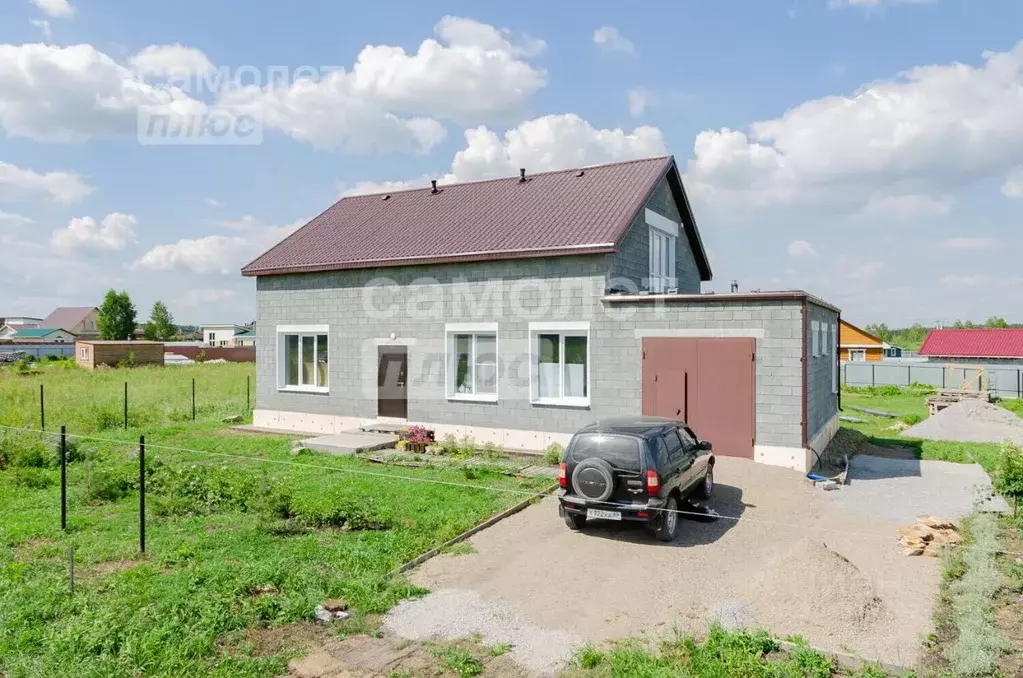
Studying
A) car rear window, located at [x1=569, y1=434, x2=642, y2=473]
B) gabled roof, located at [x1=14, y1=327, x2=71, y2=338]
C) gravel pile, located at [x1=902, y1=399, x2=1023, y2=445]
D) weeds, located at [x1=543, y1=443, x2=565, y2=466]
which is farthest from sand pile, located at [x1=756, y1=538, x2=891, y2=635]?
gabled roof, located at [x1=14, y1=327, x2=71, y2=338]

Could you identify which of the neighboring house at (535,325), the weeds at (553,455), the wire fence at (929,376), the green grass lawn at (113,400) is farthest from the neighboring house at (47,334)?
the weeds at (553,455)

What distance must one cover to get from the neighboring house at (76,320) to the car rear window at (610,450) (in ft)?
384

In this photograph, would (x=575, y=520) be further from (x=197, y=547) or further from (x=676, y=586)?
(x=197, y=547)

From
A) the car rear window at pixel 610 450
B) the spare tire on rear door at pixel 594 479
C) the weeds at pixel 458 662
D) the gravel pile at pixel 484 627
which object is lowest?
the gravel pile at pixel 484 627

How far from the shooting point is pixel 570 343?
16375mm

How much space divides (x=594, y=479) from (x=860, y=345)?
49.5 meters

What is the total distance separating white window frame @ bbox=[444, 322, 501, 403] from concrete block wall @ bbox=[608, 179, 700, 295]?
11.5 ft

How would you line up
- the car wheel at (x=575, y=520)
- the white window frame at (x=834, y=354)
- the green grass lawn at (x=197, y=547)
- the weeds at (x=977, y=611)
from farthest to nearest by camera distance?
the white window frame at (x=834, y=354) < the car wheel at (x=575, y=520) < the green grass lawn at (x=197, y=547) < the weeds at (x=977, y=611)

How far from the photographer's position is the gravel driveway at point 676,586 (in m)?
6.61

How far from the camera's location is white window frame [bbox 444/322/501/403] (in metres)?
17.2

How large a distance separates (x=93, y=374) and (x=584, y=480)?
3707 cm

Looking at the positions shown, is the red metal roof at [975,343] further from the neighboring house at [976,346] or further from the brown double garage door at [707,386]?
the brown double garage door at [707,386]

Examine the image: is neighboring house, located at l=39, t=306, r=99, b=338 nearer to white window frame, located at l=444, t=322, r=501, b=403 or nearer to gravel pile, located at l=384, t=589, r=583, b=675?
white window frame, located at l=444, t=322, r=501, b=403

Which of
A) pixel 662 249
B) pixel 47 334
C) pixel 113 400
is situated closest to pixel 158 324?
pixel 47 334
